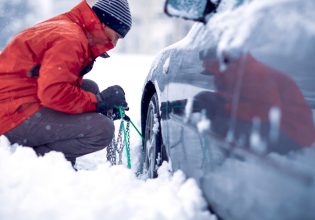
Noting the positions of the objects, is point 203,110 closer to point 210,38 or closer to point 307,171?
point 210,38

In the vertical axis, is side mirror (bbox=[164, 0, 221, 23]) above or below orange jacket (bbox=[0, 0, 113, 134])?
above

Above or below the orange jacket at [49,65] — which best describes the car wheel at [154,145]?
below

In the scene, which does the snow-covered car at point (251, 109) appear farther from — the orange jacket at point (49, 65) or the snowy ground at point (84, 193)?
the orange jacket at point (49, 65)

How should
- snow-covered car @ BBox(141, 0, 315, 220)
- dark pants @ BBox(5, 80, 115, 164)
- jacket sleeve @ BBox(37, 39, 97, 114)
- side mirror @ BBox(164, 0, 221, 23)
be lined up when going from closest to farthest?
snow-covered car @ BBox(141, 0, 315, 220) < side mirror @ BBox(164, 0, 221, 23) < jacket sleeve @ BBox(37, 39, 97, 114) < dark pants @ BBox(5, 80, 115, 164)

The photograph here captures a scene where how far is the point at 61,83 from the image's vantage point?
2609 millimetres

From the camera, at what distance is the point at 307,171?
1.13 metres

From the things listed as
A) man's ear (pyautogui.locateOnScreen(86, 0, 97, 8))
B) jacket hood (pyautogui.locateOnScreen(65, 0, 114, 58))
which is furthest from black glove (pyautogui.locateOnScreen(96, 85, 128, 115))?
man's ear (pyautogui.locateOnScreen(86, 0, 97, 8))

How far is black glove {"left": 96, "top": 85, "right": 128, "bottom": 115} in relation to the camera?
3082 mm

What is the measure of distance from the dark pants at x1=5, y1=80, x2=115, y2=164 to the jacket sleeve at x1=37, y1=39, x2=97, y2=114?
22 cm

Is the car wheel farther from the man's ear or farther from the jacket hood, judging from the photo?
the man's ear

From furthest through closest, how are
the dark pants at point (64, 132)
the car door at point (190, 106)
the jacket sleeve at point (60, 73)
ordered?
the dark pants at point (64, 132), the jacket sleeve at point (60, 73), the car door at point (190, 106)

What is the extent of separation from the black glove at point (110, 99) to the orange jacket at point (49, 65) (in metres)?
0.11

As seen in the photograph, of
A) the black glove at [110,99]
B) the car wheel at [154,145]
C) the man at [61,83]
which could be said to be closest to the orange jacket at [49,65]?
the man at [61,83]

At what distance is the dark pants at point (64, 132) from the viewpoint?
9.62ft
